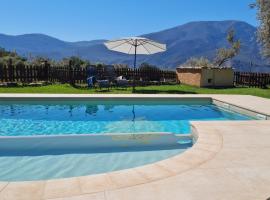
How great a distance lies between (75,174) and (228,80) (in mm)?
15897

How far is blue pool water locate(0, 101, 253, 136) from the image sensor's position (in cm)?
934

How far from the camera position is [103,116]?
11.0 metres

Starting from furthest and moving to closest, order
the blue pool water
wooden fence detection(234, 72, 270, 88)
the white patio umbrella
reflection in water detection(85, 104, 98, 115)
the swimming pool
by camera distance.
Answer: wooden fence detection(234, 72, 270, 88) → the white patio umbrella → reflection in water detection(85, 104, 98, 115) → the blue pool water → the swimming pool

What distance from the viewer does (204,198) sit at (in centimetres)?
387

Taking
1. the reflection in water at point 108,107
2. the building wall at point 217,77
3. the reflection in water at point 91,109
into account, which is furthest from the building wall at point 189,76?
the reflection in water at point 91,109

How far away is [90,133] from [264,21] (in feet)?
45.1

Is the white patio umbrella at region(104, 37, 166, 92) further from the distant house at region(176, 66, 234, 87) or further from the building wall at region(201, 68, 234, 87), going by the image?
the building wall at region(201, 68, 234, 87)

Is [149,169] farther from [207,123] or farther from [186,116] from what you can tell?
[186,116]

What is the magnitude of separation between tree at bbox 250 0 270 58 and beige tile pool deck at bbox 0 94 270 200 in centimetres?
1426

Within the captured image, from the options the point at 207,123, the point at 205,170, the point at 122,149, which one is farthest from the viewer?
the point at 207,123

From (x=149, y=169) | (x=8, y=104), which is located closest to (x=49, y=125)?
(x=8, y=104)

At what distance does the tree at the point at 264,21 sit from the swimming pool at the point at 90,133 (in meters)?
7.70

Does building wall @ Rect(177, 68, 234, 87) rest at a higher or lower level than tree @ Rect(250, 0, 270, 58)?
lower

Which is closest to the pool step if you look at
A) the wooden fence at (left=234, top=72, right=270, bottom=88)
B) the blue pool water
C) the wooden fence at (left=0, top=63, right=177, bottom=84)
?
the blue pool water
